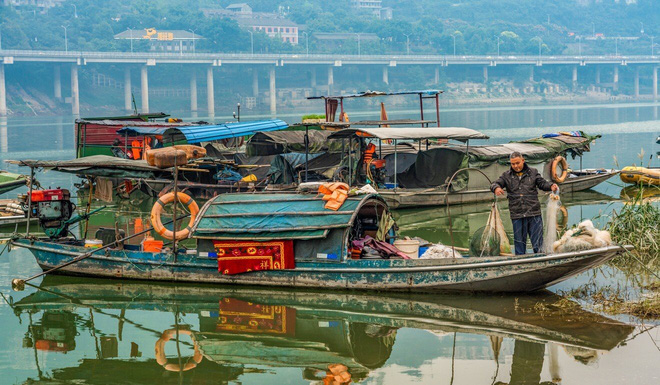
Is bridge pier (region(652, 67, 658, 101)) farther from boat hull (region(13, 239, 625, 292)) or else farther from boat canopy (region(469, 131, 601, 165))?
boat hull (region(13, 239, 625, 292))

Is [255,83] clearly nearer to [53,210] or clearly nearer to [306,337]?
[53,210]

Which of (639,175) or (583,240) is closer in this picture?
(583,240)

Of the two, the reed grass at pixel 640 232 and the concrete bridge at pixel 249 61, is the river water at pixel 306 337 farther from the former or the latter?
the concrete bridge at pixel 249 61

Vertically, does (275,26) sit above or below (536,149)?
above

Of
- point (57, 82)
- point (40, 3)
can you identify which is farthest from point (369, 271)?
point (40, 3)

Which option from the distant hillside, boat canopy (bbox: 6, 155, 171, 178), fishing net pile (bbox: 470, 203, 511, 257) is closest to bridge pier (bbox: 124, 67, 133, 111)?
the distant hillside

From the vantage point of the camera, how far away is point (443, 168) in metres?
22.9

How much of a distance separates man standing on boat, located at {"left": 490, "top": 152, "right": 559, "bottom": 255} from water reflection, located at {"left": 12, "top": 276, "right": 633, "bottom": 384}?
86 cm

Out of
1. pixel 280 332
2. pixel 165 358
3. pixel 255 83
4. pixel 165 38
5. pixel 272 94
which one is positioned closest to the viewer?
pixel 165 358

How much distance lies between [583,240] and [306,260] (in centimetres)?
390

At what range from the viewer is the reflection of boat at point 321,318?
1048 centimetres

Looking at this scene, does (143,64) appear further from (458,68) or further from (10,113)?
(458,68)

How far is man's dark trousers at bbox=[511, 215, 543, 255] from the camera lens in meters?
12.2

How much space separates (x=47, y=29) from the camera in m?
117
